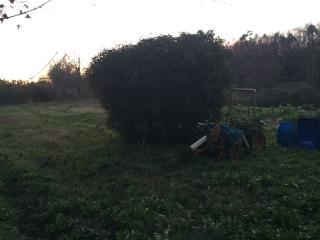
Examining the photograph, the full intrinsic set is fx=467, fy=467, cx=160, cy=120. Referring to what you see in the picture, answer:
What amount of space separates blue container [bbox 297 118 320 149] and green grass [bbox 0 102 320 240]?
1.70ft

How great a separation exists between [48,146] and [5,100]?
1623 inches

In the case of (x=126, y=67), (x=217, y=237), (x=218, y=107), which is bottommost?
(x=217, y=237)

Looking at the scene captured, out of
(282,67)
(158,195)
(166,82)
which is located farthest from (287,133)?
(282,67)

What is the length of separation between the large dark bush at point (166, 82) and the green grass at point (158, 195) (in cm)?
98

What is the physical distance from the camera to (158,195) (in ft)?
29.2

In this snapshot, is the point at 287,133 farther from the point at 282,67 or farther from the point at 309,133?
the point at 282,67

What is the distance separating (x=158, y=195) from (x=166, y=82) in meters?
5.76

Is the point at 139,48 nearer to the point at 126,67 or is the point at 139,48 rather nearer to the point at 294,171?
the point at 126,67

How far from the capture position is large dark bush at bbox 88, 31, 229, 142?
45.9ft

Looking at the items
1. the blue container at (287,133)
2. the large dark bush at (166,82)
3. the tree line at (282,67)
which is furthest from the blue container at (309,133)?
the tree line at (282,67)

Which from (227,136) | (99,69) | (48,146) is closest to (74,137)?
(48,146)

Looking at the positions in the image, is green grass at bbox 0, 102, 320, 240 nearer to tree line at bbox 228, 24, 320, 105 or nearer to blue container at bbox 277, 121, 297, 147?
blue container at bbox 277, 121, 297, 147

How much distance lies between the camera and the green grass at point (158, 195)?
718cm

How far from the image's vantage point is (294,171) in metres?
10.2
